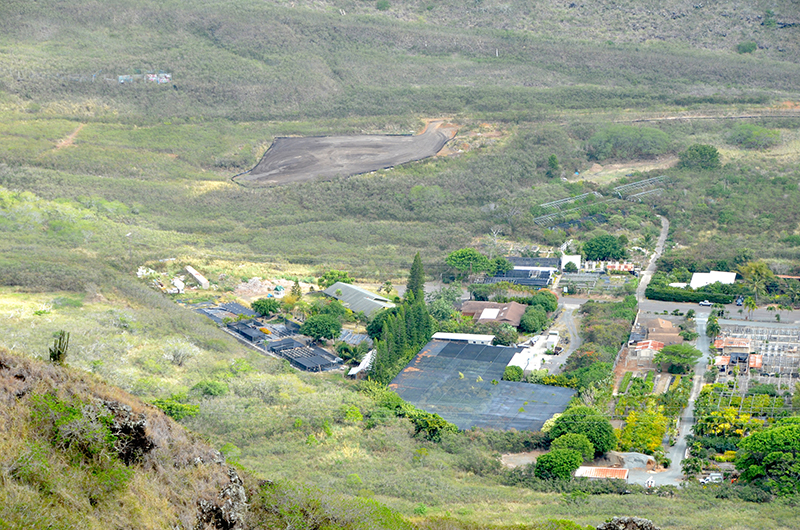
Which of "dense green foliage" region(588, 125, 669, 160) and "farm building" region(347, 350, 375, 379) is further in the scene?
"dense green foliage" region(588, 125, 669, 160)

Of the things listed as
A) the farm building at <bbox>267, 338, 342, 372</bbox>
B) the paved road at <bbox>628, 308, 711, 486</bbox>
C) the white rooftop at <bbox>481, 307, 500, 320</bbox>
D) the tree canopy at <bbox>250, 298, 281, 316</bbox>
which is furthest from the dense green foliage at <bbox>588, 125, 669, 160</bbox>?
the farm building at <bbox>267, 338, 342, 372</bbox>

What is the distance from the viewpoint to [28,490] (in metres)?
16.2

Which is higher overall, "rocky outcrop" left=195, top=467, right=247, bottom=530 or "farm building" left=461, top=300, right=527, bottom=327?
"rocky outcrop" left=195, top=467, right=247, bottom=530

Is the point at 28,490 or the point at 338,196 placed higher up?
the point at 28,490

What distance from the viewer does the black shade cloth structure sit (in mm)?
40562

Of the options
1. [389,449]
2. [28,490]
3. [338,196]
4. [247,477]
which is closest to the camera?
[28,490]

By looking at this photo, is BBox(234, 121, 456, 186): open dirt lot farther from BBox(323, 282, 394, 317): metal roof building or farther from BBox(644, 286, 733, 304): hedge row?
BBox(644, 286, 733, 304): hedge row

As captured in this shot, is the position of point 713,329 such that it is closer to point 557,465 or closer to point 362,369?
point 557,465

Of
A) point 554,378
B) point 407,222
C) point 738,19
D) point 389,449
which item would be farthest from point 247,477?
point 738,19

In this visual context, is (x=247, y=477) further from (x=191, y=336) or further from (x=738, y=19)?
(x=738, y=19)

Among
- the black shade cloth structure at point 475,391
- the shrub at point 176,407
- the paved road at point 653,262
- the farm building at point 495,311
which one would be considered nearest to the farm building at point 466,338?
the black shade cloth structure at point 475,391

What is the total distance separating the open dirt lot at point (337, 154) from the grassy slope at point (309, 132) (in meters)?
2.16

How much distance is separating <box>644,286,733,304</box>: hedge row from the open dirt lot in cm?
3320

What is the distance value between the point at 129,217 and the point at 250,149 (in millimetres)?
Answer: 18759
